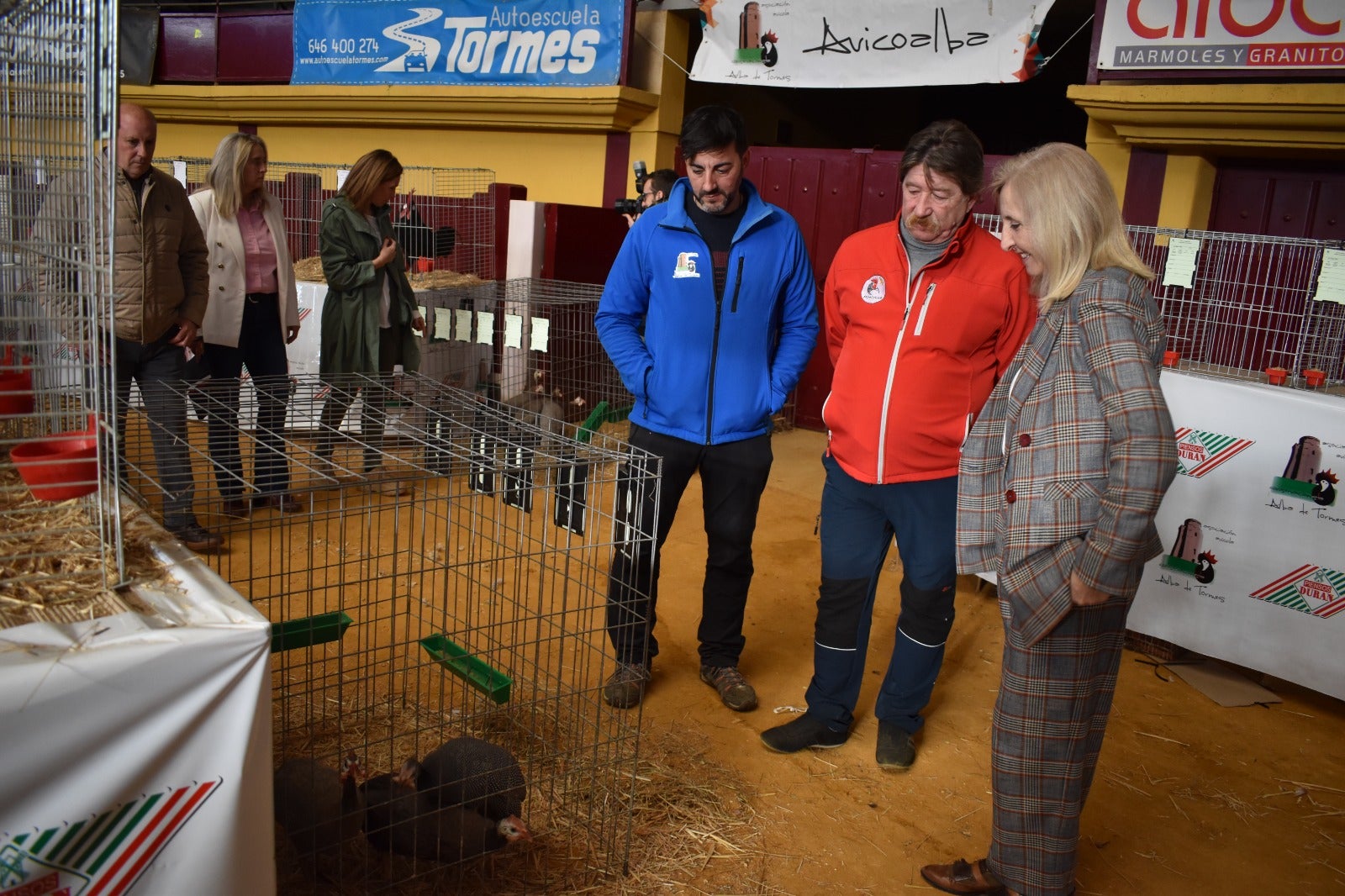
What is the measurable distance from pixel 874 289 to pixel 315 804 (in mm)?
1772

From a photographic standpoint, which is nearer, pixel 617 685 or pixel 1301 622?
pixel 617 685

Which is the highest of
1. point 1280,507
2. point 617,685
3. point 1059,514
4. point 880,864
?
point 1059,514

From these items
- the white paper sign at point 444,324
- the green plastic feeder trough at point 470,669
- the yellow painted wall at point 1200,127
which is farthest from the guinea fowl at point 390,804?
the yellow painted wall at point 1200,127

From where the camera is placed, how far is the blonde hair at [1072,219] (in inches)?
75.9

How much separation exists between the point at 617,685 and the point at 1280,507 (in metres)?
2.30

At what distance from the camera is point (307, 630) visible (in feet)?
6.15

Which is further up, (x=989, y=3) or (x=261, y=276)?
(x=989, y=3)

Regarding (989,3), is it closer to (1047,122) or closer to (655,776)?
(655,776)

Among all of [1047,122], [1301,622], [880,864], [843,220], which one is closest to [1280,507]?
[1301,622]

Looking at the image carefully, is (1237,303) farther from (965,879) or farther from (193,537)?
(193,537)

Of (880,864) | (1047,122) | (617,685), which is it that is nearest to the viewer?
(880,864)

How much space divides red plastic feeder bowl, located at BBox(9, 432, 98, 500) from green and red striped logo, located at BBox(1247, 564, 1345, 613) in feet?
11.6

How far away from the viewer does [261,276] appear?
4410mm

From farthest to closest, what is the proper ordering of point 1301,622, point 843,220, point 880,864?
1. point 843,220
2. point 1301,622
3. point 880,864
